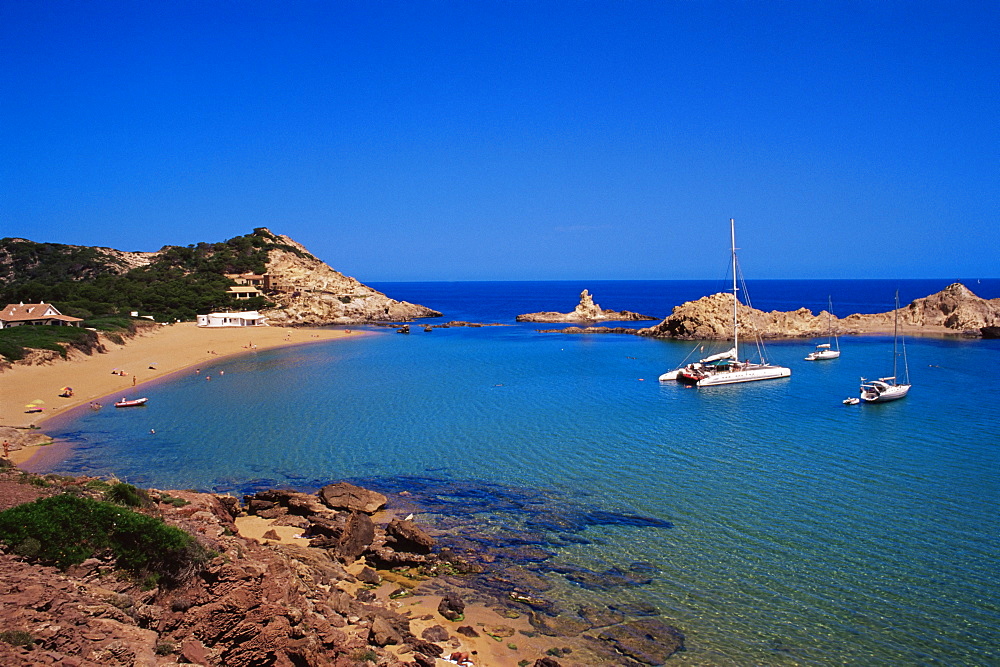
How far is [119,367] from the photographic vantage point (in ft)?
156

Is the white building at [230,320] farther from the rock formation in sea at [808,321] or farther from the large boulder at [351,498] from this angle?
the large boulder at [351,498]

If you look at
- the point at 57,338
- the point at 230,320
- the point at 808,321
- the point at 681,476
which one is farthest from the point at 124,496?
the point at 230,320

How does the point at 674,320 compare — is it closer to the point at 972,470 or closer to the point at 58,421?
the point at 972,470

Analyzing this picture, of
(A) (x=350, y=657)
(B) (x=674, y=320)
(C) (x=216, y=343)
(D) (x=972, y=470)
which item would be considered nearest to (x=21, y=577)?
(A) (x=350, y=657)

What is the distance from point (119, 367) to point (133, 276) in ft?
203

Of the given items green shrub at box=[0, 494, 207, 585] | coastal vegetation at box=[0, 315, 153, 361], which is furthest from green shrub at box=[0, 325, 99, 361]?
green shrub at box=[0, 494, 207, 585]

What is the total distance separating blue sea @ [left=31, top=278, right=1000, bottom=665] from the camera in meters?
12.8

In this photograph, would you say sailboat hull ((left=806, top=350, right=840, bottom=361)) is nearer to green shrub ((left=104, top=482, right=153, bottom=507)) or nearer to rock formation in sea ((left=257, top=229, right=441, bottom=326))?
green shrub ((left=104, top=482, right=153, bottom=507))

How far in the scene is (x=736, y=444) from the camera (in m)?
26.4

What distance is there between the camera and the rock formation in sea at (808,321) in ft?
225

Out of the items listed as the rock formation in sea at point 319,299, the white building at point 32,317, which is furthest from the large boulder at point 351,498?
the rock formation in sea at point 319,299

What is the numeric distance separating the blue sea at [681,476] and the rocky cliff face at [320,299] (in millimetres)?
50987

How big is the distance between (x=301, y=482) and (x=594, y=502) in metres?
10.0

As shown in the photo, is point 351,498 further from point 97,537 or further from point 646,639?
point 646,639
